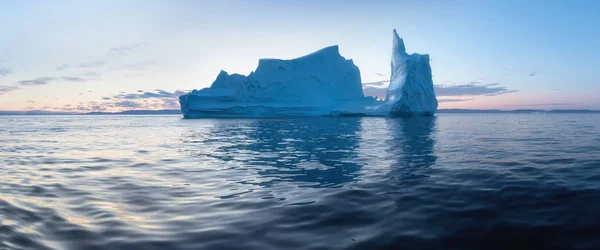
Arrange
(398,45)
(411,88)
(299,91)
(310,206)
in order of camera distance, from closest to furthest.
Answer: (310,206) < (411,88) < (398,45) < (299,91)

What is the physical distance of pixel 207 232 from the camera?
11.5ft

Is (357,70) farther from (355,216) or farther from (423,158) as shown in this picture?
(355,216)

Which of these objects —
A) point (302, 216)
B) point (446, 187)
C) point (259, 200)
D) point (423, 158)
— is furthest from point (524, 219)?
point (423, 158)

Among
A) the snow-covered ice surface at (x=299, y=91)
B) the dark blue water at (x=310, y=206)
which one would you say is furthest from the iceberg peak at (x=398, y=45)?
the dark blue water at (x=310, y=206)

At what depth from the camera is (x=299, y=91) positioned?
4978 cm

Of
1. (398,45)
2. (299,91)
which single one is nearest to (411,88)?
(398,45)

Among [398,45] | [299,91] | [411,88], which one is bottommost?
[411,88]

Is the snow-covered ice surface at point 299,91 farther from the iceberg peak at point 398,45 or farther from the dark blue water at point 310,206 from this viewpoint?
the dark blue water at point 310,206

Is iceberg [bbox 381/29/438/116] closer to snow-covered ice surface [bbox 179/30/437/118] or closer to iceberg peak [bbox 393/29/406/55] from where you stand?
iceberg peak [bbox 393/29/406/55]

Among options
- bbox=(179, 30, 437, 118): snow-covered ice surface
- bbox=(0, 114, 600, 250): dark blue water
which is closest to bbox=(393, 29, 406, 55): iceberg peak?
bbox=(179, 30, 437, 118): snow-covered ice surface

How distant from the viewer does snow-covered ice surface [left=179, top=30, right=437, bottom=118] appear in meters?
47.7

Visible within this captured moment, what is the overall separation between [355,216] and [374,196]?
103 centimetres

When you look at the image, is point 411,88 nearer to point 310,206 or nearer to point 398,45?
point 398,45

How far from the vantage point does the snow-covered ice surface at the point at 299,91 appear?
47.7 m
